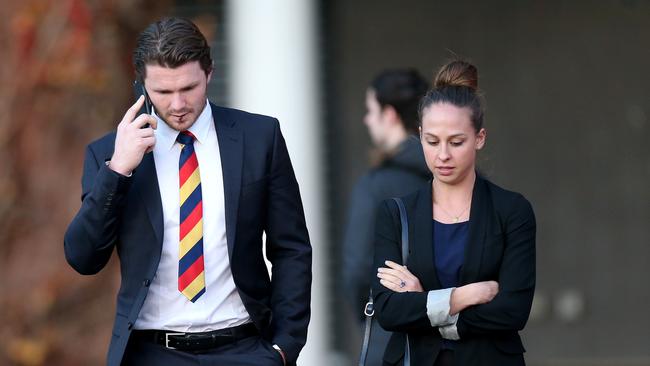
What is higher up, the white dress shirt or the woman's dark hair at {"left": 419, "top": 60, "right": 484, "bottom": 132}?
the woman's dark hair at {"left": 419, "top": 60, "right": 484, "bottom": 132}

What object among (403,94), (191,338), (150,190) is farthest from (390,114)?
(191,338)

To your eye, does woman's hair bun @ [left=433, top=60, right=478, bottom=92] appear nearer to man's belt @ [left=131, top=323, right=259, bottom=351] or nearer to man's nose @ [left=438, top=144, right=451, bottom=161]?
man's nose @ [left=438, top=144, right=451, bottom=161]

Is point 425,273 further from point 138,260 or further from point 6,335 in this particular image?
point 6,335

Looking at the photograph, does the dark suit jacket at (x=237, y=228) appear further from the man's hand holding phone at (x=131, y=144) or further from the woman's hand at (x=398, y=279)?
the woman's hand at (x=398, y=279)

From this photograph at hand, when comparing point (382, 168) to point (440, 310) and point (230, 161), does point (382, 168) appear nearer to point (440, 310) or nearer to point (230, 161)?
point (230, 161)

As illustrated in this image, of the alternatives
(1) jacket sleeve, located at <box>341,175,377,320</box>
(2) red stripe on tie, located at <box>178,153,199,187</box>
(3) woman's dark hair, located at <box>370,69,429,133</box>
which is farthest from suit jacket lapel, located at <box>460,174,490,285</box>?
(3) woman's dark hair, located at <box>370,69,429,133</box>

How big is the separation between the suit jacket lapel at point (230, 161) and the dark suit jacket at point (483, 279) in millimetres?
516

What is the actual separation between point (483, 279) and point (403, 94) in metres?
1.53

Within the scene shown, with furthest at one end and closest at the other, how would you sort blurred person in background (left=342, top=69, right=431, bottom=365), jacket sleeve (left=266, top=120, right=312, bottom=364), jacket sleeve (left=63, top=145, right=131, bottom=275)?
blurred person in background (left=342, top=69, right=431, bottom=365) → jacket sleeve (left=266, top=120, right=312, bottom=364) → jacket sleeve (left=63, top=145, right=131, bottom=275)

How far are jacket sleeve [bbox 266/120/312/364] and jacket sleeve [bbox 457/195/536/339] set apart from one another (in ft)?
2.16

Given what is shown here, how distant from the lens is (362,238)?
17.6 feet

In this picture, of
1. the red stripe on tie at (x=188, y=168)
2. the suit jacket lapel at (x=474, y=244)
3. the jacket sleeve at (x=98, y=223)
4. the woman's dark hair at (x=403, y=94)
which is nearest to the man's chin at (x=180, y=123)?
the red stripe on tie at (x=188, y=168)

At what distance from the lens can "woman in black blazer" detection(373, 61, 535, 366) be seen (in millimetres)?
3934

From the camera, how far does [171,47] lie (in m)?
4.07
